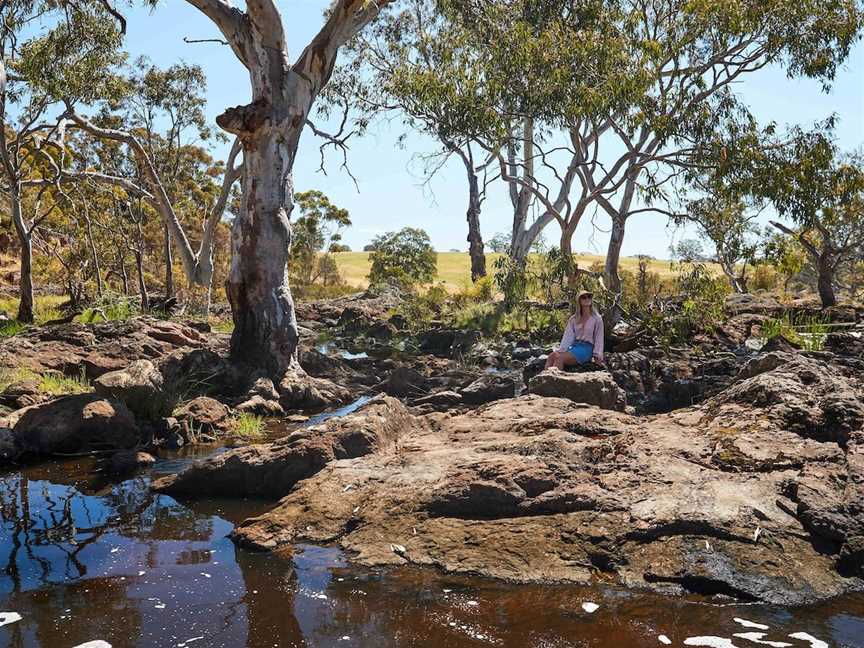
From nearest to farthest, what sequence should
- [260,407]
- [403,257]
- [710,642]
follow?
1. [710,642]
2. [260,407]
3. [403,257]

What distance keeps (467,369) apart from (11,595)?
9.90 metres

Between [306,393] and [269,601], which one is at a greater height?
[306,393]

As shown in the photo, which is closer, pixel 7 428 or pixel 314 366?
A: pixel 7 428

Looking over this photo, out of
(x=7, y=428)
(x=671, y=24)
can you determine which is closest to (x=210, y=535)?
(x=7, y=428)

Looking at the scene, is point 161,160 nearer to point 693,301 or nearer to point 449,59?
point 449,59

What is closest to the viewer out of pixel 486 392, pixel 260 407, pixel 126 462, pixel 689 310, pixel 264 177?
pixel 126 462

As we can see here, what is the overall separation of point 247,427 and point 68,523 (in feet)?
10.8

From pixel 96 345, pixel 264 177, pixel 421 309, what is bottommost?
pixel 96 345

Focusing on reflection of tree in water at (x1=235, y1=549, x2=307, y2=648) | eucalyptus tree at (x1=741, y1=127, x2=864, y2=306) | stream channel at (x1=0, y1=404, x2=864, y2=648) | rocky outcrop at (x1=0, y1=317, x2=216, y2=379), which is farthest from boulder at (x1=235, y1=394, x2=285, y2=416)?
eucalyptus tree at (x1=741, y1=127, x2=864, y2=306)

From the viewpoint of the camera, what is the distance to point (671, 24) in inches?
645

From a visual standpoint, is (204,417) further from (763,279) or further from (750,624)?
(763,279)

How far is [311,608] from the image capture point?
371 cm

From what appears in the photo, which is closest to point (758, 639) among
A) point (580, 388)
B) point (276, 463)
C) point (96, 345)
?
point (276, 463)

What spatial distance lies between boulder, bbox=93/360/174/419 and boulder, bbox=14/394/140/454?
1.34ft
